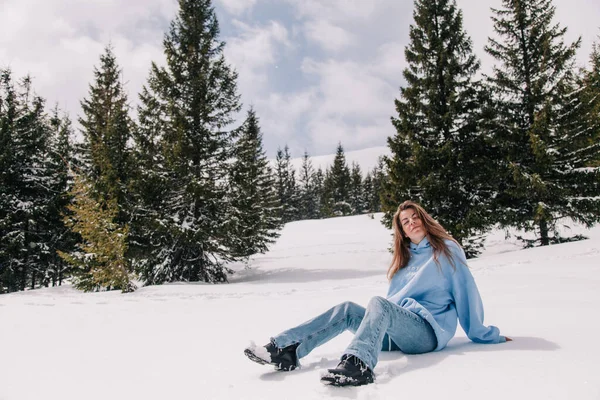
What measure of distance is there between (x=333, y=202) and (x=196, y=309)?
4950 cm

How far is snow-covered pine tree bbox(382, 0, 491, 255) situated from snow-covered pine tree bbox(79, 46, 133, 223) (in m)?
10.6

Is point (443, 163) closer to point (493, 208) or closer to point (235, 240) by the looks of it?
point (493, 208)

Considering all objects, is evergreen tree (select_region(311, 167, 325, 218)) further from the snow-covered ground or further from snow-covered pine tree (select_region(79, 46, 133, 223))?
the snow-covered ground

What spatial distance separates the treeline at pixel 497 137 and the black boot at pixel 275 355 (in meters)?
10.7

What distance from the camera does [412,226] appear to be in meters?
2.93

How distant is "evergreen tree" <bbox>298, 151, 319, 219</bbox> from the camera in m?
60.1

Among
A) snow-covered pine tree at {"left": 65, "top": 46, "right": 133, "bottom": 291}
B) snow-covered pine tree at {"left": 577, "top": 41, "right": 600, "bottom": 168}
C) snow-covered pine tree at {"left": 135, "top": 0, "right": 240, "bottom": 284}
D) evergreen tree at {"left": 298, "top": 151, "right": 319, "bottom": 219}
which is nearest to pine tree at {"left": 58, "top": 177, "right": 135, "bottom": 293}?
snow-covered pine tree at {"left": 65, "top": 46, "right": 133, "bottom": 291}

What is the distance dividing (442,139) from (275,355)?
12.3 meters

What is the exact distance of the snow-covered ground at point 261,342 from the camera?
6.47ft

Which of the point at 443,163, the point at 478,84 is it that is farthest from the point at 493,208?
the point at 478,84

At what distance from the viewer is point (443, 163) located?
12695mm

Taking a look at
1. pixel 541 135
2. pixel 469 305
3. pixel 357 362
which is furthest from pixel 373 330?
pixel 541 135

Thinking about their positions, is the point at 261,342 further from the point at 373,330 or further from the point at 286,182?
the point at 286,182

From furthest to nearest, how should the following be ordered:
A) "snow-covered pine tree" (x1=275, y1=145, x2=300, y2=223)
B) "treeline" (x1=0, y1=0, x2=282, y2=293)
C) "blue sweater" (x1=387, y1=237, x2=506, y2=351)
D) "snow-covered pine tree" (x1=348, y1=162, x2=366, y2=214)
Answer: "snow-covered pine tree" (x1=348, y1=162, x2=366, y2=214), "snow-covered pine tree" (x1=275, y1=145, x2=300, y2=223), "treeline" (x1=0, y1=0, x2=282, y2=293), "blue sweater" (x1=387, y1=237, x2=506, y2=351)
